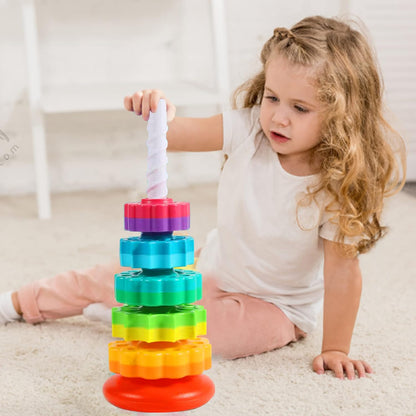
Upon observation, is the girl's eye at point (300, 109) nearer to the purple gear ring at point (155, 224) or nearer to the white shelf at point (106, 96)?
the purple gear ring at point (155, 224)

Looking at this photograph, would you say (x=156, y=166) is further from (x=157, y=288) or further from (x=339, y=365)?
(x=339, y=365)

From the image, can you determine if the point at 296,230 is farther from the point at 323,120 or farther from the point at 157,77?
the point at 157,77

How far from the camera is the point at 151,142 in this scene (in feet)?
2.18

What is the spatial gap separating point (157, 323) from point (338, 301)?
0.37m

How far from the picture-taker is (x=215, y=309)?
3.19 ft

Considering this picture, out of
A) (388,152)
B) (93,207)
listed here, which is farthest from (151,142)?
(93,207)

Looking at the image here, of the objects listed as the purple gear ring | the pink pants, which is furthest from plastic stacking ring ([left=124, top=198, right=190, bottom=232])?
the pink pants

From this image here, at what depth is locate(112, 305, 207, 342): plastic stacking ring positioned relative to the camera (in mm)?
627

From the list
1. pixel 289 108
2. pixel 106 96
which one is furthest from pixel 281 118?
pixel 106 96

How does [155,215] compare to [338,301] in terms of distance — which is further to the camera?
[338,301]

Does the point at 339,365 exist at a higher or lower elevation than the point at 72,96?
lower

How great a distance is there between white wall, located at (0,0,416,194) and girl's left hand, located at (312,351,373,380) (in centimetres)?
147

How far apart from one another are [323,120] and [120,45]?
1500 millimetres

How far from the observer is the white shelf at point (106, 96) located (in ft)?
5.80
